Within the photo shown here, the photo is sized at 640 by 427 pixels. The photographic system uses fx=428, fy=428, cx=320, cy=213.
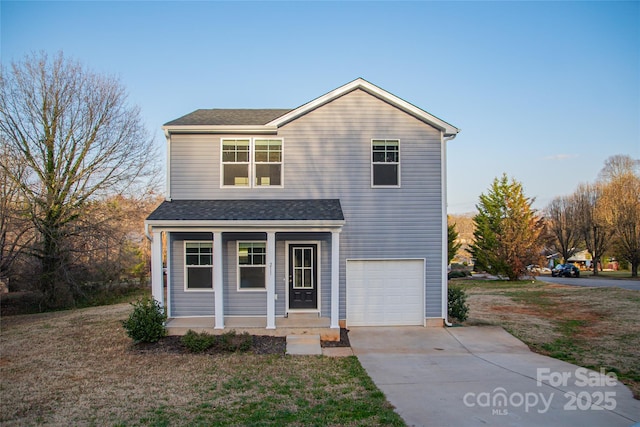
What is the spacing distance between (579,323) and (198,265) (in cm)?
1226

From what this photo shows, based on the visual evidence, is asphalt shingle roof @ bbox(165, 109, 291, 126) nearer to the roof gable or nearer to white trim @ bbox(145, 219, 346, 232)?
the roof gable

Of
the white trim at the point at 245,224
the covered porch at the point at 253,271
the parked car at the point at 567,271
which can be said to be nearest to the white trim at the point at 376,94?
the covered porch at the point at 253,271

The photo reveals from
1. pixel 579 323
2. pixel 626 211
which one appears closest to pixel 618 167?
pixel 626 211

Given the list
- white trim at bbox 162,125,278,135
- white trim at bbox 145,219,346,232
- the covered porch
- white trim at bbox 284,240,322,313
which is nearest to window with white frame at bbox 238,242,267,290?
the covered porch

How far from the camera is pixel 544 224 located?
3256 centimetres

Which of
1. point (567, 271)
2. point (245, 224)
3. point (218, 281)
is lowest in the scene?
point (567, 271)

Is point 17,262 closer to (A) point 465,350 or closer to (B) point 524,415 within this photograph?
(A) point 465,350

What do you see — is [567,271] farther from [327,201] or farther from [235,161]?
[235,161]

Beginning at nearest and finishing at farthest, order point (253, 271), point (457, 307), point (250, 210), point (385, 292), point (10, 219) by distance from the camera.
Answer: point (250, 210), point (253, 271), point (385, 292), point (457, 307), point (10, 219)

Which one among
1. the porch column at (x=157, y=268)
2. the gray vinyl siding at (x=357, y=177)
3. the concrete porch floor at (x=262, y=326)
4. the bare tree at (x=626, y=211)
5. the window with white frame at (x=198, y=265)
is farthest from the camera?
the bare tree at (x=626, y=211)

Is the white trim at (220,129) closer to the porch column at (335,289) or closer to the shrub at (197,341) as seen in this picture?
Result: the porch column at (335,289)

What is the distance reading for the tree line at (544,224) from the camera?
99.9ft

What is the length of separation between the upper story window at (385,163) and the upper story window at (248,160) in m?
2.87

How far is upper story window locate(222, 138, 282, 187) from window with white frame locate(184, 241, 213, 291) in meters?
2.04
